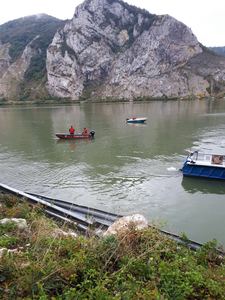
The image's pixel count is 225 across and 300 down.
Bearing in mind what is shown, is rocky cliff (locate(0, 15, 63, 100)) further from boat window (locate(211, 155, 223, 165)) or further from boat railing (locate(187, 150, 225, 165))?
boat window (locate(211, 155, 223, 165))

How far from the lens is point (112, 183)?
20.6 m

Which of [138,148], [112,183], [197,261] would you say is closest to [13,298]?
[197,261]

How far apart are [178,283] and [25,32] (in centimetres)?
20058

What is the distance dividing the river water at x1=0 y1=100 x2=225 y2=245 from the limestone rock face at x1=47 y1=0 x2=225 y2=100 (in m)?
93.2

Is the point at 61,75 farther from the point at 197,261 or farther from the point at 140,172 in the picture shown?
the point at 197,261

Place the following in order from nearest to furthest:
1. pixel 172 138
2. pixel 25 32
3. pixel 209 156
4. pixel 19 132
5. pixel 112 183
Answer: pixel 112 183, pixel 209 156, pixel 172 138, pixel 19 132, pixel 25 32

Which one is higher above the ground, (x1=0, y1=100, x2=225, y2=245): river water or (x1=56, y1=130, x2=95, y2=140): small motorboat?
(x1=56, y1=130, x2=95, y2=140): small motorboat

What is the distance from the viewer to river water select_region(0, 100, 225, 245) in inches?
619

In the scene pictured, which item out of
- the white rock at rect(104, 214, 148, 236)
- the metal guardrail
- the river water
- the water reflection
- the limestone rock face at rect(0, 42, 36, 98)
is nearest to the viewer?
the white rock at rect(104, 214, 148, 236)

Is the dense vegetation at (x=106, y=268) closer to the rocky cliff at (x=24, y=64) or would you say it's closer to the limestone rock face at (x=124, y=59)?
the limestone rock face at (x=124, y=59)

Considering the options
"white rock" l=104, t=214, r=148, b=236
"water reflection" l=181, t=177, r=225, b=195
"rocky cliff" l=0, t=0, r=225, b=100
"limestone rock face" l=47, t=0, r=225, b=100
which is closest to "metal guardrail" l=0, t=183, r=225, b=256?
"white rock" l=104, t=214, r=148, b=236

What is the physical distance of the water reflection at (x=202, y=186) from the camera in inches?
749

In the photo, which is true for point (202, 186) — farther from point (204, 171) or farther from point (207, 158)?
point (207, 158)

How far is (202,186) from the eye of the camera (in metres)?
19.8
